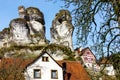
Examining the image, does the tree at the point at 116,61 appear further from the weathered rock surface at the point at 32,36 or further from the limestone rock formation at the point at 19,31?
the limestone rock formation at the point at 19,31

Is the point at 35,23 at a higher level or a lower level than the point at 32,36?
higher

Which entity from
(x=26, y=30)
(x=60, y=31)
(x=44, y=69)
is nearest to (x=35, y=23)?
(x=26, y=30)

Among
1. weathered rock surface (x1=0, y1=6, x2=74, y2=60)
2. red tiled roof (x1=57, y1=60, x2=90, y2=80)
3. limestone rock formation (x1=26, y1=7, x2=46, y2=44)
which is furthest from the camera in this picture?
limestone rock formation (x1=26, y1=7, x2=46, y2=44)

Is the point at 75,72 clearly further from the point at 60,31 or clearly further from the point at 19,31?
the point at 19,31

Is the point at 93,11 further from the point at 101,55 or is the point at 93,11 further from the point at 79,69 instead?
the point at 79,69

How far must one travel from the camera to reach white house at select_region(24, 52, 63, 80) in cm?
4419

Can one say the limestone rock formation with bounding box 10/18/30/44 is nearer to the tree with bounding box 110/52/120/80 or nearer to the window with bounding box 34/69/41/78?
the window with bounding box 34/69/41/78

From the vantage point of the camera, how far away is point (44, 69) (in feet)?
146

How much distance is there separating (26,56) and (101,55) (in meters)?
50.2

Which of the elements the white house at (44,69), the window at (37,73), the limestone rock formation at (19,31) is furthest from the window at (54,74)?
the limestone rock formation at (19,31)

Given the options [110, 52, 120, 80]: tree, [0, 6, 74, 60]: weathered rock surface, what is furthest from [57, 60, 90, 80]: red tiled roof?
[110, 52, 120, 80]: tree

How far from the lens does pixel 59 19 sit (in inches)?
2906

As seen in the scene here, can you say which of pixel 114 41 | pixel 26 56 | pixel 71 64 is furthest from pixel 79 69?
pixel 114 41

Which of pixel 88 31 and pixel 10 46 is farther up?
pixel 10 46
